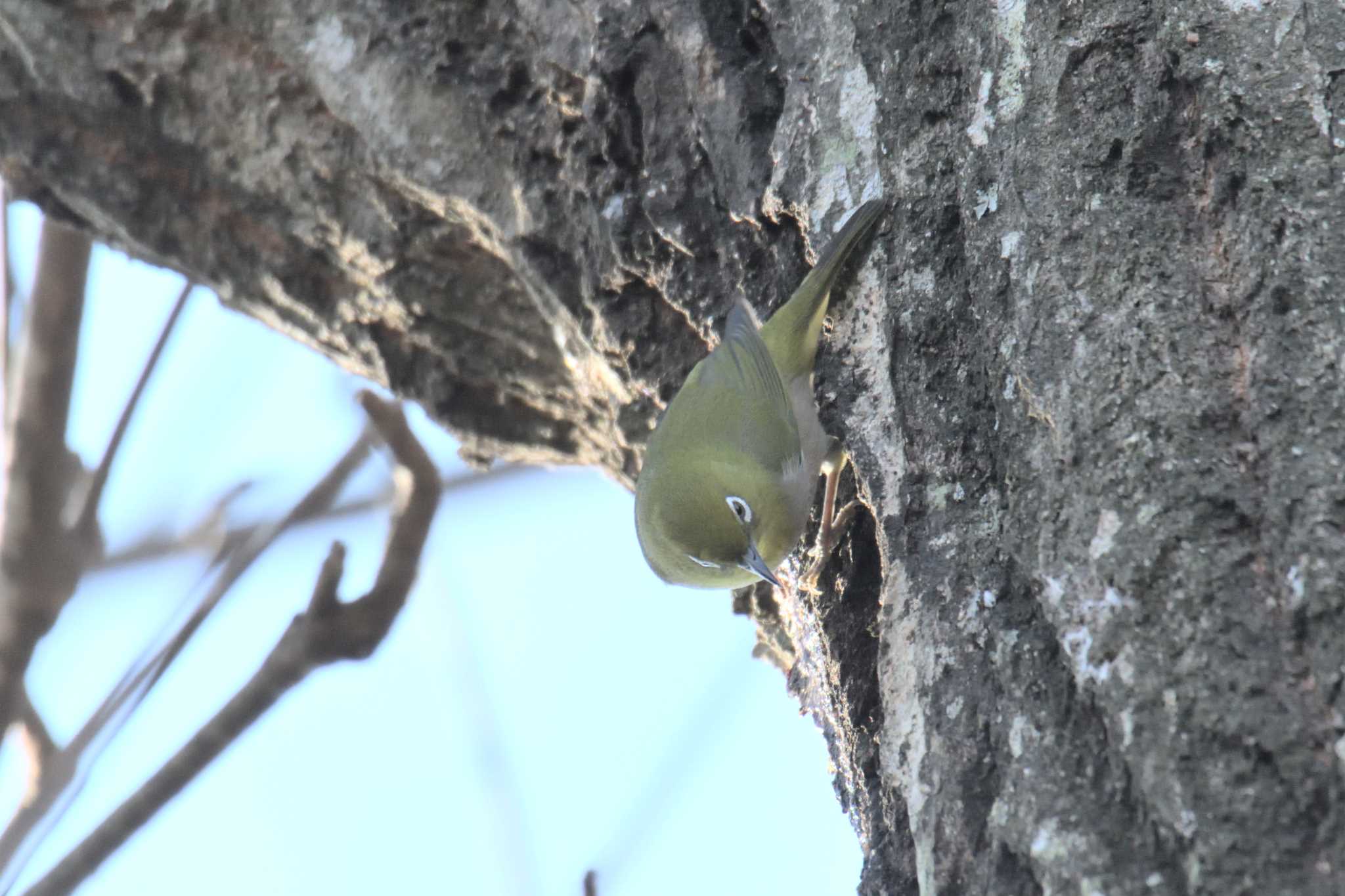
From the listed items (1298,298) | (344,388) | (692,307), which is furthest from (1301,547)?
(344,388)

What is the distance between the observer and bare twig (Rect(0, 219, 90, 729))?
7.98 ft

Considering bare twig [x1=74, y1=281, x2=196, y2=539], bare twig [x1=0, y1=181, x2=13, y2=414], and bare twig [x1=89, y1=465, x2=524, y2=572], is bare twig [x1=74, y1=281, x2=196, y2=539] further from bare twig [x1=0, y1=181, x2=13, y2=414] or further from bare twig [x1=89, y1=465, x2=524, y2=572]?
bare twig [x1=0, y1=181, x2=13, y2=414]

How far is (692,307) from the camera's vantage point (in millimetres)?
3281

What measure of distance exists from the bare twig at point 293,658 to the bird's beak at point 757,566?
995 millimetres

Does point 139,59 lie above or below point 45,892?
above

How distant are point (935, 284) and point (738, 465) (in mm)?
1569

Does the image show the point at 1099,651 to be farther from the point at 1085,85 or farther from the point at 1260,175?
the point at 1085,85

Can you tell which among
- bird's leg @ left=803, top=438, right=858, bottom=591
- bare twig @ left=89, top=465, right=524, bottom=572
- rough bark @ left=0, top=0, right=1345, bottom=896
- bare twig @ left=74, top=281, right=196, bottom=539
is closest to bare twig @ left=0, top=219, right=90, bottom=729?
bare twig @ left=74, top=281, right=196, bottom=539

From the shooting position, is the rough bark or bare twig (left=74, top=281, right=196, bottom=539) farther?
bare twig (left=74, top=281, right=196, bottom=539)

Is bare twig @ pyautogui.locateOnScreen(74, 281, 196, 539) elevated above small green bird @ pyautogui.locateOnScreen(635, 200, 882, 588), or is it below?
below

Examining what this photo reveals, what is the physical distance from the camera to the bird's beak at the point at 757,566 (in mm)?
3467

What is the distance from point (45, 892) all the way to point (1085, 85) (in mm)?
2212

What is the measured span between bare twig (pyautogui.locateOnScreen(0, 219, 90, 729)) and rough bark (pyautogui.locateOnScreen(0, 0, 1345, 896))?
0.66 m

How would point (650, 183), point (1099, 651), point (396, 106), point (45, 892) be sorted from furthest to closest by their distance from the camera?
point (396, 106) → point (650, 183) → point (45, 892) → point (1099, 651)
